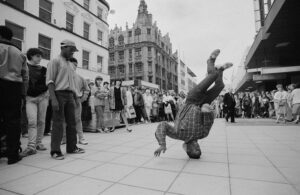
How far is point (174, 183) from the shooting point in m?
2.17

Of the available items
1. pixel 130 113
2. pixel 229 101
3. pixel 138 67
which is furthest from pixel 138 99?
pixel 138 67

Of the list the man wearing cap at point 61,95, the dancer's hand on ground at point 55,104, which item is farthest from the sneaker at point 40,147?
the dancer's hand on ground at point 55,104

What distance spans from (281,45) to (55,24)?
61.3ft

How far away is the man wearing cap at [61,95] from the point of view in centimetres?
335

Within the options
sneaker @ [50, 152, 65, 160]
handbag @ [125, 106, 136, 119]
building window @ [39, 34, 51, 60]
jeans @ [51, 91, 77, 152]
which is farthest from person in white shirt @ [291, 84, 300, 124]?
building window @ [39, 34, 51, 60]

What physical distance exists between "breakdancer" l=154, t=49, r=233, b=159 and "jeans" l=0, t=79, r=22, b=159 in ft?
7.44

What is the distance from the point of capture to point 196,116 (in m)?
3.09

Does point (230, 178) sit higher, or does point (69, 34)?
point (69, 34)

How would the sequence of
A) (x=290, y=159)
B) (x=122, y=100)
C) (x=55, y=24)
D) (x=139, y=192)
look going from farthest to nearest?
(x=55, y=24) → (x=122, y=100) → (x=290, y=159) → (x=139, y=192)

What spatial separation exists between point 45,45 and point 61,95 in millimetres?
14300

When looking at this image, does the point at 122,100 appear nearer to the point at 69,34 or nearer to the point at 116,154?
the point at 116,154

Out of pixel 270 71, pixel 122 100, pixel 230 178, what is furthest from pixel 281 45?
pixel 230 178

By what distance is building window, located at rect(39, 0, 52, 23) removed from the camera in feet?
50.2

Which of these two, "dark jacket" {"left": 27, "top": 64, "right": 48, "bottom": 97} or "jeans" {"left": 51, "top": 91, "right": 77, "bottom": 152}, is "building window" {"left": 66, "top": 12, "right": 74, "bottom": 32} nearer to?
"dark jacket" {"left": 27, "top": 64, "right": 48, "bottom": 97}
